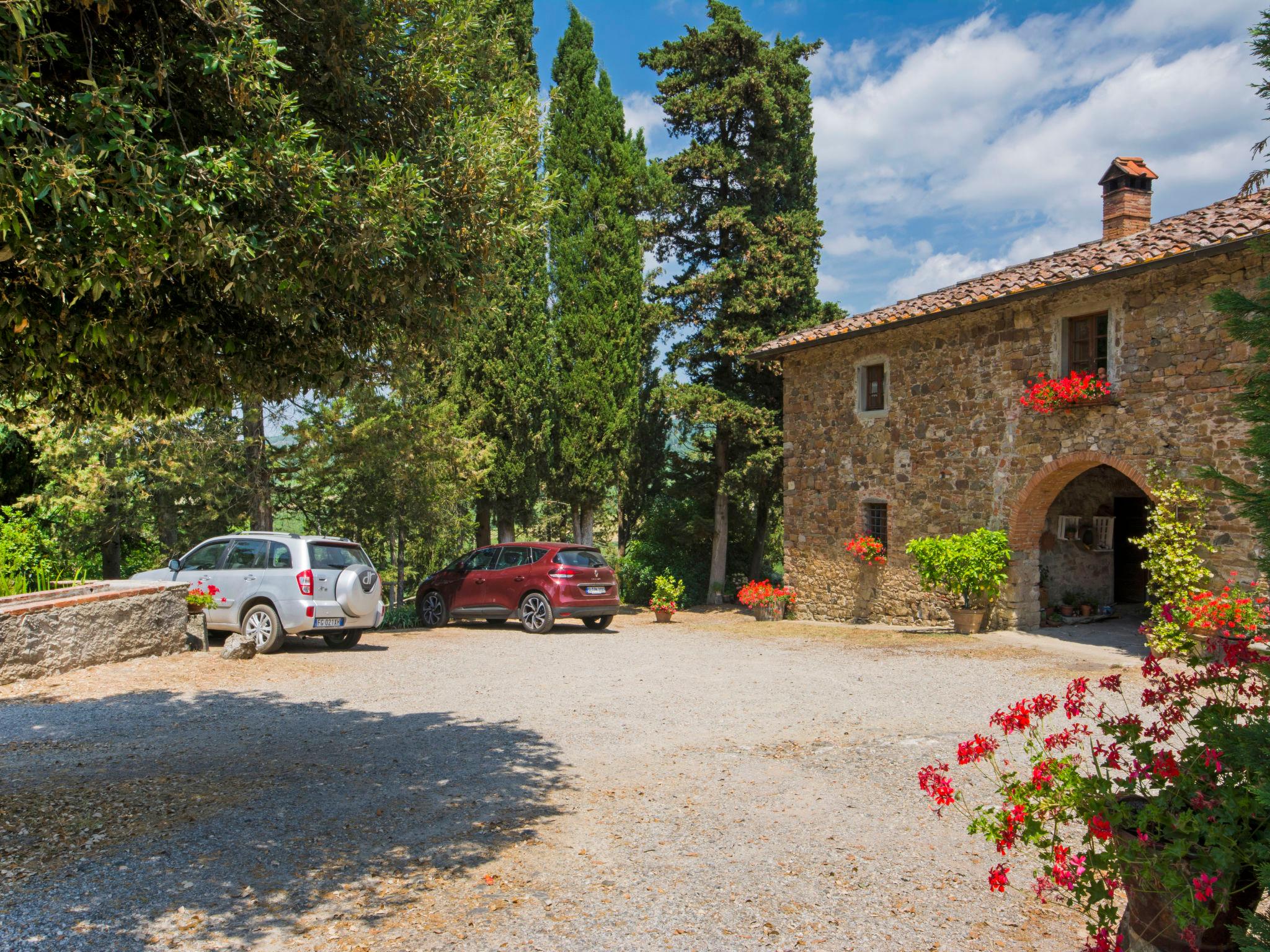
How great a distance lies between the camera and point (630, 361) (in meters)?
21.0

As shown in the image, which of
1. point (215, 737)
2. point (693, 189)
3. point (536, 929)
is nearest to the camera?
point (536, 929)

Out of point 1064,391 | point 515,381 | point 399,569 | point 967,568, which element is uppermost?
point 515,381

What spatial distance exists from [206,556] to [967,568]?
11.8 meters

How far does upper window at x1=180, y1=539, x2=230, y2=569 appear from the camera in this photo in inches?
467

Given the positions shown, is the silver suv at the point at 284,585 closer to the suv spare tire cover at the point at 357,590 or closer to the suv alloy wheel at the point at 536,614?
the suv spare tire cover at the point at 357,590

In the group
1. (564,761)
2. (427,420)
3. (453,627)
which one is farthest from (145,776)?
(427,420)

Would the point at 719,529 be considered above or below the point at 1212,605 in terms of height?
above

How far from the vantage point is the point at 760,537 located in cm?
2420

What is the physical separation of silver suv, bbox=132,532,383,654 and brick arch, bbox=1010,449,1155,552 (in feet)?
33.6

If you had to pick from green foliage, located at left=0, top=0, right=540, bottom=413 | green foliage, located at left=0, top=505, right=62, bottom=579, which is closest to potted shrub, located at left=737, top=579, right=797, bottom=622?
green foliage, located at left=0, top=0, right=540, bottom=413

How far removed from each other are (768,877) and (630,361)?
57.8ft

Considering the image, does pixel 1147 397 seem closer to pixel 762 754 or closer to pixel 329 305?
pixel 762 754

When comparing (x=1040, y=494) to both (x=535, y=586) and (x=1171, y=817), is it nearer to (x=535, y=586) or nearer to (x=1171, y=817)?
(x=535, y=586)

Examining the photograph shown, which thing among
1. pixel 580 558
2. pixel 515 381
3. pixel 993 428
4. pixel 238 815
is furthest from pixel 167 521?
pixel 993 428
